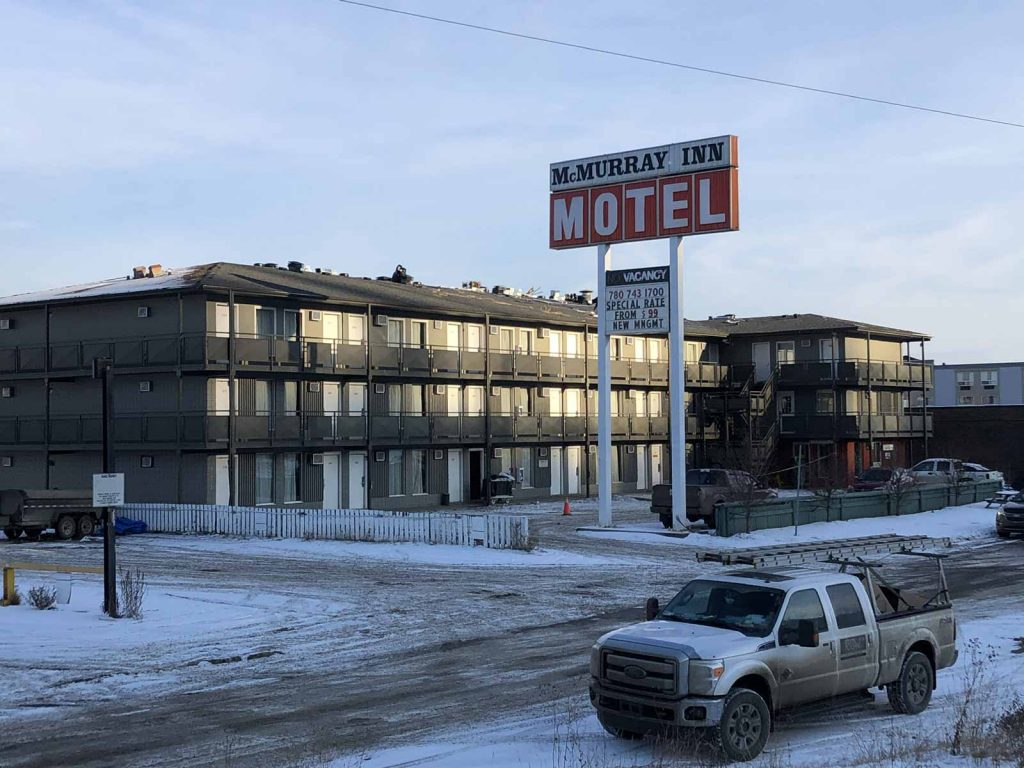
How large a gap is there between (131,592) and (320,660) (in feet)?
16.4

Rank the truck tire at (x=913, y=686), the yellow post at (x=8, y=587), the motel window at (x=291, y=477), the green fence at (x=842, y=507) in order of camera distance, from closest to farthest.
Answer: the truck tire at (x=913, y=686) → the yellow post at (x=8, y=587) → the green fence at (x=842, y=507) → the motel window at (x=291, y=477)

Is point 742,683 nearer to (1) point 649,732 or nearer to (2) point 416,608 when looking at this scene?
(1) point 649,732

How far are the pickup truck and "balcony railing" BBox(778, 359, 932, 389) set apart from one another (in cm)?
4790

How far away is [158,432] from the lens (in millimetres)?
40781

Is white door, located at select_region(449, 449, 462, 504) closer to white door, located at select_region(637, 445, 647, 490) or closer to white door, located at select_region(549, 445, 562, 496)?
white door, located at select_region(549, 445, 562, 496)

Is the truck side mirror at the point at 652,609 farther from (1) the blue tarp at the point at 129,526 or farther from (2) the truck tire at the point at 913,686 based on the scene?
(1) the blue tarp at the point at 129,526

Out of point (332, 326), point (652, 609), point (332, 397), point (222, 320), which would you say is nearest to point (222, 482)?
point (222, 320)

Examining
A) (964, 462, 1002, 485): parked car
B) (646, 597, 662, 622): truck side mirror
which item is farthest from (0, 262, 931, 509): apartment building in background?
(646, 597, 662, 622): truck side mirror

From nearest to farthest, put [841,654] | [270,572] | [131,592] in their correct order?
[841,654] < [131,592] < [270,572]

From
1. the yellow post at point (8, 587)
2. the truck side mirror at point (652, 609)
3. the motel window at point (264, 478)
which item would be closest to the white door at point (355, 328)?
the motel window at point (264, 478)

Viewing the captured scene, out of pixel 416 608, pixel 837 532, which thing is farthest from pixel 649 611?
pixel 837 532

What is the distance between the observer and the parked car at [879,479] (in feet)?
141

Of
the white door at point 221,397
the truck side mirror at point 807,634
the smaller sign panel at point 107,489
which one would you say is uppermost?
the white door at point 221,397

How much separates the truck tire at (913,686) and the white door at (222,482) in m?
31.3
